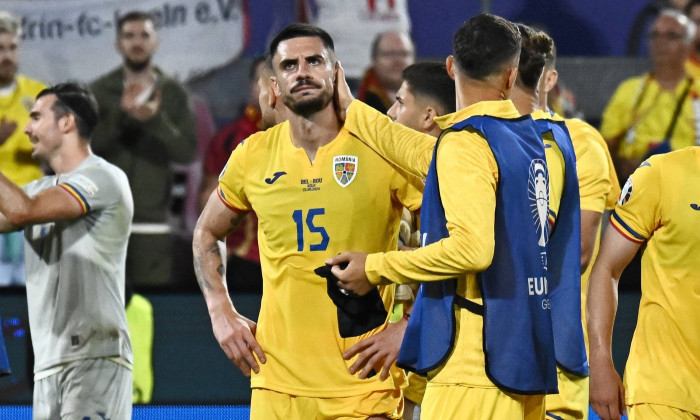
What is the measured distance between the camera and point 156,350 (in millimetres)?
8273

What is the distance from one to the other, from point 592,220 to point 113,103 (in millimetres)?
4570

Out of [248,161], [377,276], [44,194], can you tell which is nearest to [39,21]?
[44,194]

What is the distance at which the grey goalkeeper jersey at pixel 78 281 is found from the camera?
5336 mm

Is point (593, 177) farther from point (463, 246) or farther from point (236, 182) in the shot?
point (463, 246)

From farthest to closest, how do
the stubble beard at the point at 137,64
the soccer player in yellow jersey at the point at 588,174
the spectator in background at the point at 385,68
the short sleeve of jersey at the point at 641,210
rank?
the stubble beard at the point at 137,64
the spectator in background at the point at 385,68
the soccer player in yellow jersey at the point at 588,174
the short sleeve of jersey at the point at 641,210

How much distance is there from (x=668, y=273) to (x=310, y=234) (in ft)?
4.08

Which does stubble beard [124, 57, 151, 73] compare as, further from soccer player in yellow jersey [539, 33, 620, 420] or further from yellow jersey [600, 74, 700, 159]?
soccer player in yellow jersey [539, 33, 620, 420]

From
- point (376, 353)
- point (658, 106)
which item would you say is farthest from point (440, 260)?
point (658, 106)

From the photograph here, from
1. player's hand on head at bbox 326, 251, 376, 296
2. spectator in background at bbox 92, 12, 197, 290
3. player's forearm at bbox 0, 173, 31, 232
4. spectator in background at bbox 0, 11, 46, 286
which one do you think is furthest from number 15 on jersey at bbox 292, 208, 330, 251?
spectator in background at bbox 0, 11, 46, 286

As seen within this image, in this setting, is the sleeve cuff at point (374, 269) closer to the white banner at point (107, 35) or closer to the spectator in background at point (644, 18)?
the white banner at point (107, 35)

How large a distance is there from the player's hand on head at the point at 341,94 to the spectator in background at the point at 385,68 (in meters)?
3.91

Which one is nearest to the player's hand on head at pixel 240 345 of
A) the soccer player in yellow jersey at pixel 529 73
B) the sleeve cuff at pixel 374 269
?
the sleeve cuff at pixel 374 269

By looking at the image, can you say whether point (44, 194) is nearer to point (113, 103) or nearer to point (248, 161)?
point (248, 161)

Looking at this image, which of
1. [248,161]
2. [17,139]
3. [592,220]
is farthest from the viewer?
[17,139]
